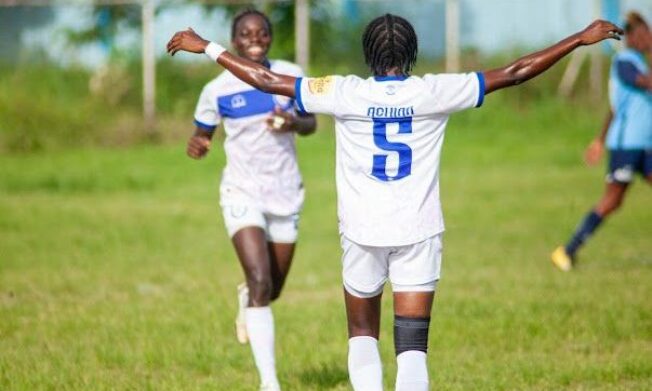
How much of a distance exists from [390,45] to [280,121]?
7.30 ft

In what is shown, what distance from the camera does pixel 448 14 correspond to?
29.0m

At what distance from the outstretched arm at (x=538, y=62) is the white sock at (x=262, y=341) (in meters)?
2.49

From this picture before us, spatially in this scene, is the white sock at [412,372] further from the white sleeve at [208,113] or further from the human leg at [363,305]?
the white sleeve at [208,113]

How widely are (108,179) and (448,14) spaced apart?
905 cm

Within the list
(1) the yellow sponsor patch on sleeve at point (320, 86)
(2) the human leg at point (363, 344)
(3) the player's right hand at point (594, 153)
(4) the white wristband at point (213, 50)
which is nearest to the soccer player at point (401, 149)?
(1) the yellow sponsor patch on sleeve at point (320, 86)

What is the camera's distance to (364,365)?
22.6 feet

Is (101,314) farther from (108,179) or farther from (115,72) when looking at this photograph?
(115,72)

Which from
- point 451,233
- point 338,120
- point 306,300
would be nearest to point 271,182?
point 338,120

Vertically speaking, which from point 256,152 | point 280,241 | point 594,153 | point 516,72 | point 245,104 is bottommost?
point 280,241

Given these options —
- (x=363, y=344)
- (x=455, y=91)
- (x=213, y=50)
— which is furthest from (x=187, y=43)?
(x=363, y=344)

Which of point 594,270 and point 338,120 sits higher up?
point 338,120

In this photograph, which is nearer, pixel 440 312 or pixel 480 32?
pixel 440 312

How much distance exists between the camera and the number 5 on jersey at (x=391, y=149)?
6641mm

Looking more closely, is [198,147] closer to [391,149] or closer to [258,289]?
[258,289]
